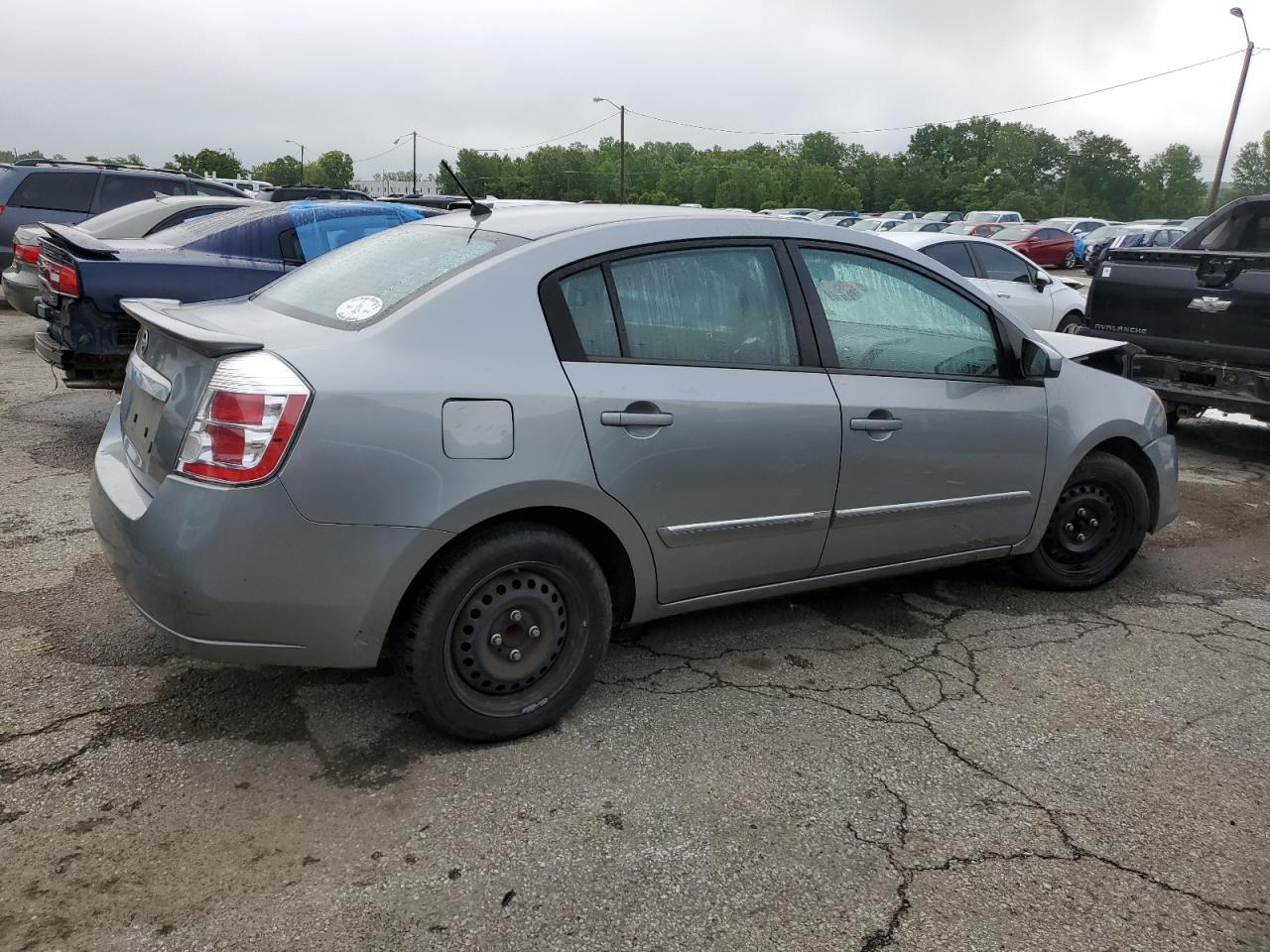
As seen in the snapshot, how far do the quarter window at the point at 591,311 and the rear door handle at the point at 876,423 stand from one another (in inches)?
38.9

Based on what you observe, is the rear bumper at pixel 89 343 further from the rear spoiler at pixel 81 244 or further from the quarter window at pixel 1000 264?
the quarter window at pixel 1000 264

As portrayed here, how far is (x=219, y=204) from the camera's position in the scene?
8969mm

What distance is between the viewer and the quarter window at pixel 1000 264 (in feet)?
34.2

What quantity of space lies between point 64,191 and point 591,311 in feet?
36.9

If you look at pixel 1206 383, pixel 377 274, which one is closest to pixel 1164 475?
pixel 1206 383

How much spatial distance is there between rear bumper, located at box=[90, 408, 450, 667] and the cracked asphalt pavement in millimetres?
432

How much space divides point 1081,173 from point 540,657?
4164 inches

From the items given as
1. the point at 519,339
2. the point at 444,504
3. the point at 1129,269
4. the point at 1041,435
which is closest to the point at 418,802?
the point at 444,504

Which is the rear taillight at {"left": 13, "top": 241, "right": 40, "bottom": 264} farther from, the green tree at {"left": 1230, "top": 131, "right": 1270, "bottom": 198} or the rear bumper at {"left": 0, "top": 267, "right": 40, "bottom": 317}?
the green tree at {"left": 1230, "top": 131, "right": 1270, "bottom": 198}

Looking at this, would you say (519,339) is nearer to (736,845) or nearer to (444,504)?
(444,504)

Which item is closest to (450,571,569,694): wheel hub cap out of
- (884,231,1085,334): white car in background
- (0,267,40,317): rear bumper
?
(0,267,40,317): rear bumper

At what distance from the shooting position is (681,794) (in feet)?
9.60

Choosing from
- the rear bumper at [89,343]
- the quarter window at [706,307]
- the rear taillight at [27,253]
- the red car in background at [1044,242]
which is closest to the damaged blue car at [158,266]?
the rear bumper at [89,343]

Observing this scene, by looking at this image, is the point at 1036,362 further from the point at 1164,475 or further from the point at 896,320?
the point at 1164,475
